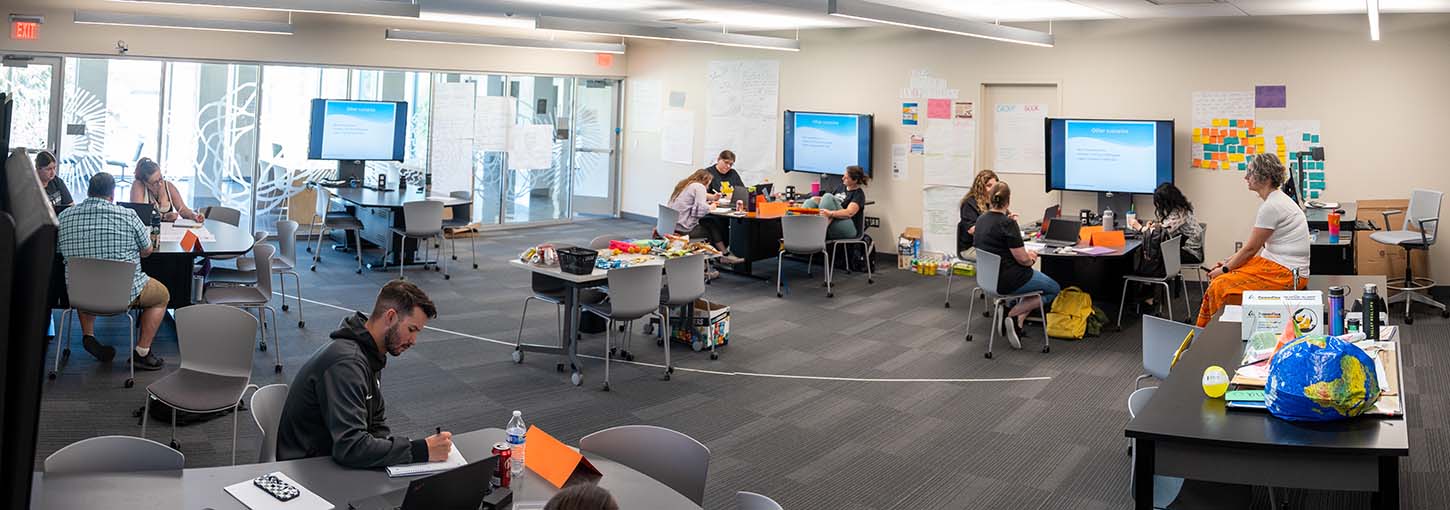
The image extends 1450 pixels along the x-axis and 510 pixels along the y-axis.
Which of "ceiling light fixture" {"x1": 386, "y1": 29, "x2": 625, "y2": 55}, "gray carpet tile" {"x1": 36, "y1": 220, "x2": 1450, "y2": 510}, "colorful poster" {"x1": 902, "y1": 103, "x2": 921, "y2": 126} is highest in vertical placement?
"ceiling light fixture" {"x1": 386, "y1": 29, "x2": 625, "y2": 55}

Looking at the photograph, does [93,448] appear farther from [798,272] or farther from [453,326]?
[798,272]

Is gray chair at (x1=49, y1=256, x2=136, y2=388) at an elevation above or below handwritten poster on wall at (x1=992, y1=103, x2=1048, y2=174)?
below

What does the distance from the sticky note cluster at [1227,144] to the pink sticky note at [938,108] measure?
2470 millimetres

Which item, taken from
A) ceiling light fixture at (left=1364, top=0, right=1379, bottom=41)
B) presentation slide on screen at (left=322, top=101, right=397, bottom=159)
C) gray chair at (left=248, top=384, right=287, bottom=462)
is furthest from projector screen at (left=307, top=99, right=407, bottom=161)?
ceiling light fixture at (left=1364, top=0, right=1379, bottom=41)

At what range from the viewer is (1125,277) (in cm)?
877

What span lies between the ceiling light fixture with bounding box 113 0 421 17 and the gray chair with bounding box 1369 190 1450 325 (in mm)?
8039

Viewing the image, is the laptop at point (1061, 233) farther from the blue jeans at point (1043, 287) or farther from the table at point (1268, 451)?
the table at point (1268, 451)

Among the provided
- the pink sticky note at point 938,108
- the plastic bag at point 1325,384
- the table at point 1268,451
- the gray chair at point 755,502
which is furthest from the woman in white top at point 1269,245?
the pink sticky note at point 938,108

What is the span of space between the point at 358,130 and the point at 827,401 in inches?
295

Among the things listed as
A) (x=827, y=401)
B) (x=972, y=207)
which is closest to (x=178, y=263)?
(x=827, y=401)

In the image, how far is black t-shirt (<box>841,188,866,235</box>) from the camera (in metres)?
10.8

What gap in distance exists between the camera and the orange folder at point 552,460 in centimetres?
326

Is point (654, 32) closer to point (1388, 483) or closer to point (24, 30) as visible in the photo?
point (24, 30)

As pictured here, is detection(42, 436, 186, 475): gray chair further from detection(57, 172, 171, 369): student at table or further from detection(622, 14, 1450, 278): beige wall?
detection(622, 14, 1450, 278): beige wall
